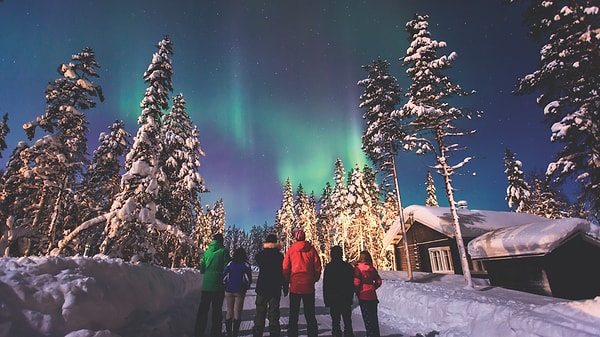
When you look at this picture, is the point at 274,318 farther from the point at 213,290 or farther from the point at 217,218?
the point at 217,218

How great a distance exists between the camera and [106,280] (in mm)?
5871

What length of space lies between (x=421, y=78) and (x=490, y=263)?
477 inches

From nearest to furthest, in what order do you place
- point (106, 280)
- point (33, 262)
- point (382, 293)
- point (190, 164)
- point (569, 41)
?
point (33, 262) → point (106, 280) → point (569, 41) → point (382, 293) → point (190, 164)

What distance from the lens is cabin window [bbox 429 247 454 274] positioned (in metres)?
21.1

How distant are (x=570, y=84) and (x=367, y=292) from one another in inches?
496

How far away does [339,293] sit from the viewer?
630 cm

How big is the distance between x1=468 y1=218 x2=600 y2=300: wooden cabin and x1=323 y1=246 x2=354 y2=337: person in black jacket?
12.6m

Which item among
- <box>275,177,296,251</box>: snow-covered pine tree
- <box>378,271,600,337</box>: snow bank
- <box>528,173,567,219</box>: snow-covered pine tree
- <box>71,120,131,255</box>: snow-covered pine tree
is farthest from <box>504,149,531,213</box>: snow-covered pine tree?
<box>71,120,131,255</box>: snow-covered pine tree

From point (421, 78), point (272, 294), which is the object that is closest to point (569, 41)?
point (421, 78)

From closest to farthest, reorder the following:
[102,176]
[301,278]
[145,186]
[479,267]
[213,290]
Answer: [301,278] → [213,290] → [145,186] → [479,267] → [102,176]

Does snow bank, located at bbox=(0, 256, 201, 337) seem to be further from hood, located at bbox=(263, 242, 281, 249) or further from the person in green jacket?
hood, located at bbox=(263, 242, 281, 249)

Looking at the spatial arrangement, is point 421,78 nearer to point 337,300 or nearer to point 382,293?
point 382,293

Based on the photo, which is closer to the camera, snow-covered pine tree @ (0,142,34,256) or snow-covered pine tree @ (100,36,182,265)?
snow-covered pine tree @ (100,36,182,265)

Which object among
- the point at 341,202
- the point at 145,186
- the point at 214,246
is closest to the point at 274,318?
the point at 214,246
